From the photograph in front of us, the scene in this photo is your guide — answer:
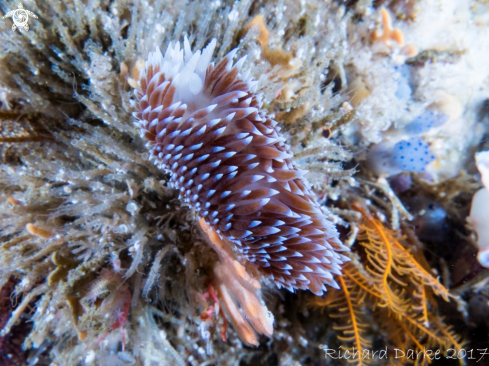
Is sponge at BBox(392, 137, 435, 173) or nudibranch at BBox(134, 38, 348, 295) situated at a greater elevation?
nudibranch at BBox(134, 38, 348, 295)

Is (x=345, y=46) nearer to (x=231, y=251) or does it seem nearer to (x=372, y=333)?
(x=231, y=251)

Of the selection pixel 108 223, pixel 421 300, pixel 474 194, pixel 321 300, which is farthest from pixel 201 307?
pixel 474 194

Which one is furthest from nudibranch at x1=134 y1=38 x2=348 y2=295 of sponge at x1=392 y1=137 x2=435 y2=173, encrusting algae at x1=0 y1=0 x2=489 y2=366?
sponge at x1=392 y1=137 x2=435 y2=173

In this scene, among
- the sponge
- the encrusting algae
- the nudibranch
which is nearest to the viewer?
the nudibranch

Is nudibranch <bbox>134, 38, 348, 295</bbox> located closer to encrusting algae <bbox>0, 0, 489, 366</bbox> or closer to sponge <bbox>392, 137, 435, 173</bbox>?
encrusting algae <bbox>0, 0, 489, 366</bbox>

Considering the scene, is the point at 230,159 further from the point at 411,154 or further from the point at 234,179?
the point at 411,154

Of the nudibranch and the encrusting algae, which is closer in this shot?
the nudibranch

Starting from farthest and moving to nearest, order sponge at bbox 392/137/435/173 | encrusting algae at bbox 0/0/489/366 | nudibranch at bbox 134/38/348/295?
sponge at bbox 392/137/435/173, encrusting algae at bbox 0/0/489/366, nudibranch at bbox 134/38/348/295

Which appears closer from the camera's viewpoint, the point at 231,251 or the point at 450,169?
the point at 231,251
